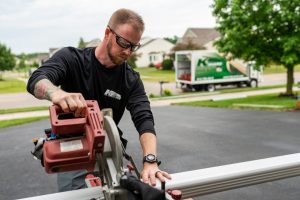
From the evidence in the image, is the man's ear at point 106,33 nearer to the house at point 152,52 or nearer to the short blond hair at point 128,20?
the short blond hair at point 128,20

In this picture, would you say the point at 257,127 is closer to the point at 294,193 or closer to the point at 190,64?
the point at 294,193

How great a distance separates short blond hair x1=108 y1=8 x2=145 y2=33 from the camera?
2.50 meters

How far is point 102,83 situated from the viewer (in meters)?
2.85

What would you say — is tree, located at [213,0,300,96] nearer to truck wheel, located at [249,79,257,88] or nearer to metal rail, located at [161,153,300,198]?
truck wheel, located at [249,79,257,88]

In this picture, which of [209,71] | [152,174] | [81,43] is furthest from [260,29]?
[81,43]

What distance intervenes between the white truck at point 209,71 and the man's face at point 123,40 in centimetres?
2419

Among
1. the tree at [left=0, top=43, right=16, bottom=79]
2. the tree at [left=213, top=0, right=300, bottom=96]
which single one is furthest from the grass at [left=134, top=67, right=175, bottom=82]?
the tree at [left=0, top=43, right=16, bottom=79]

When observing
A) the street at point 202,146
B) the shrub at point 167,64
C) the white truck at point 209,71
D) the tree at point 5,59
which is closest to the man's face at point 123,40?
the street at point 202,146

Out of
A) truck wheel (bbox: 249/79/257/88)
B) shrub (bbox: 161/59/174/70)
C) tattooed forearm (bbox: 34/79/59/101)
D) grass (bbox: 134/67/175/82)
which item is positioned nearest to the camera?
tattooed forearm (bbox: 34/79/59/101)

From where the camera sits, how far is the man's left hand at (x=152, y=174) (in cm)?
216

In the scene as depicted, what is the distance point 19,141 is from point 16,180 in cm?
390

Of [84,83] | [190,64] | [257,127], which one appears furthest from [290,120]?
[190,64]

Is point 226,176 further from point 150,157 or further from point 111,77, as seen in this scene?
point 111,77

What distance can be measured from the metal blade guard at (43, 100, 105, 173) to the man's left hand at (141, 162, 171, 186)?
19.2 inches
